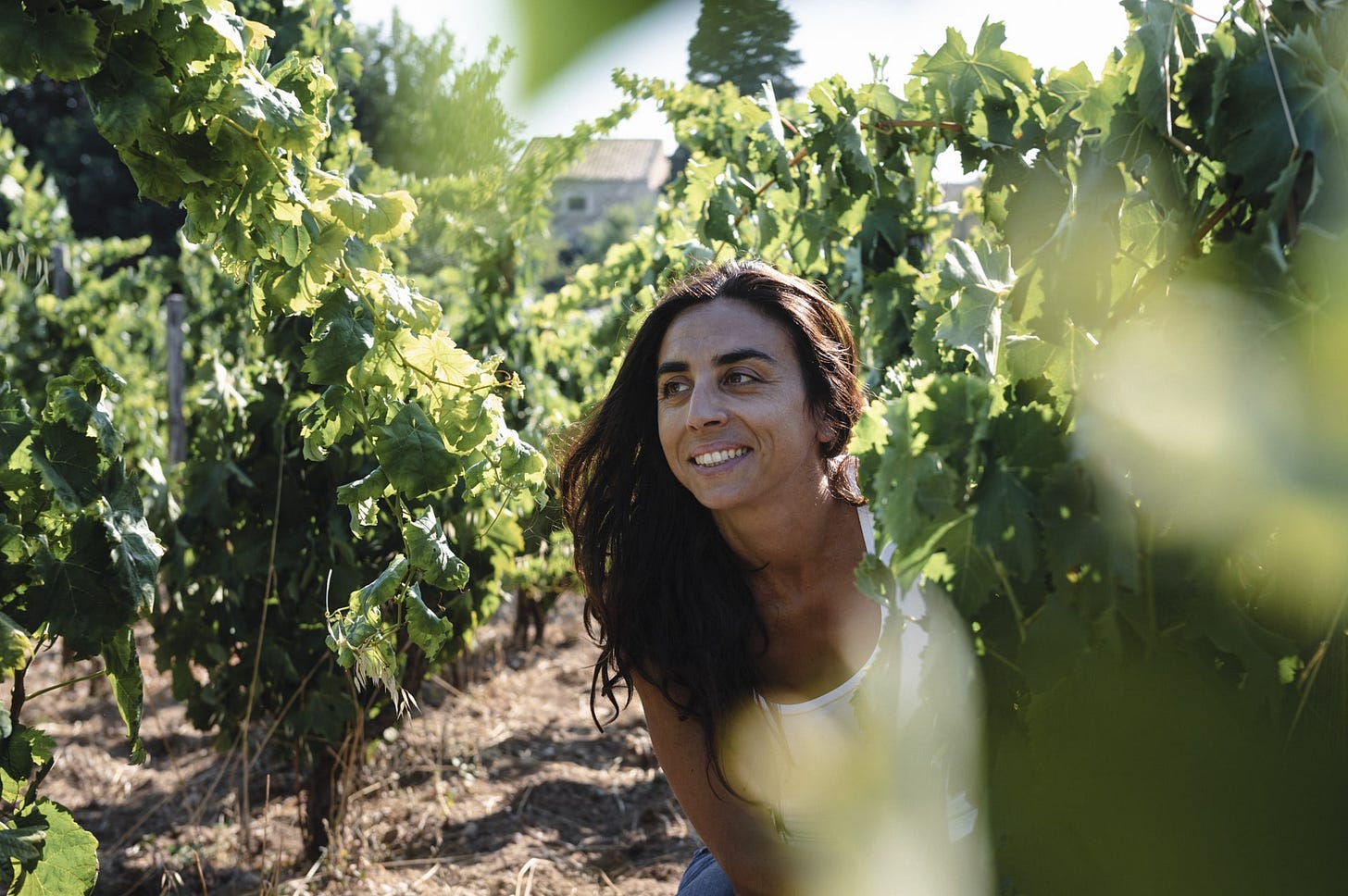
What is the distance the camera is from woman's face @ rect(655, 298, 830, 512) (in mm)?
2035

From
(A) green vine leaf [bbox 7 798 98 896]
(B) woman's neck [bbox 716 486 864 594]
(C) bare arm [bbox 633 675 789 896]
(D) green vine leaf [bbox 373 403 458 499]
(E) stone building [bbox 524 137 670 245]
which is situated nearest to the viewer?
(D) green vine leaf [bbox 373 403 458 499]

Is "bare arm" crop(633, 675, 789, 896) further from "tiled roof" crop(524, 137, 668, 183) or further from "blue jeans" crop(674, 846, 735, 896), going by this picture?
"tiled roof" crop(524, 137, 668, 183)

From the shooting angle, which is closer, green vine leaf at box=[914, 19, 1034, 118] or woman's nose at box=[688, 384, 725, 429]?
green vine leaf at box=[914, 19, 1034, 118]

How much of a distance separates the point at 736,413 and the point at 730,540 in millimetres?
314

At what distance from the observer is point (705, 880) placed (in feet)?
7.34

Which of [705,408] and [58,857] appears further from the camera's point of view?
[705,408]

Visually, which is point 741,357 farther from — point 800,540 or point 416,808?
point 416,808

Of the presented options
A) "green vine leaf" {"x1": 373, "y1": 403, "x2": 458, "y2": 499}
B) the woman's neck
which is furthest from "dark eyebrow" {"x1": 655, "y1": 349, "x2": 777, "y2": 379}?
"green vine leaf" {"x1": 373, "y1": 403, "x2": 458, "y2": 499}

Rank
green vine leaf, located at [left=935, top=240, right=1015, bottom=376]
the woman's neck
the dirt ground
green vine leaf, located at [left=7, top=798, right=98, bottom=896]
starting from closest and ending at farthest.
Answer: green vine leaf, located at [left=935, top=240, right=1015, bottom=376]
green vine leaf, located at [left=7, top=798, right=98, bottom=896]
the woman's neck
the dirt ground

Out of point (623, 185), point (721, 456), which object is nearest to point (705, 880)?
point (721, 456)

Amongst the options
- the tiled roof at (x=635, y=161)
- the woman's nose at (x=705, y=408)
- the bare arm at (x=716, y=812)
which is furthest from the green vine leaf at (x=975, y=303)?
the tiled roof at (x=635, y=161)

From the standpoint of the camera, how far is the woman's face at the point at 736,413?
2035 mm

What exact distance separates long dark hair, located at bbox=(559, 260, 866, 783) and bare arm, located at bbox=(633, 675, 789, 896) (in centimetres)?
3

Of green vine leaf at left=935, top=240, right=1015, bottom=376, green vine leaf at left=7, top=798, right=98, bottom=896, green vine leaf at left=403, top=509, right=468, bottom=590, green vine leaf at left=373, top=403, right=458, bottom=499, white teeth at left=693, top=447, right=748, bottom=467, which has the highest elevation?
green vine leaf at left=935, top=240, right=1015, bottom=376
